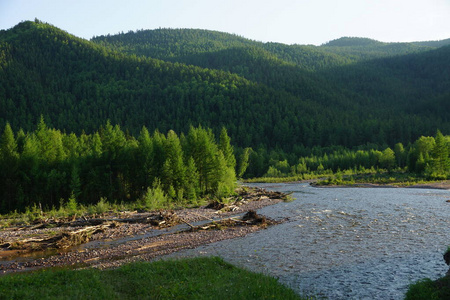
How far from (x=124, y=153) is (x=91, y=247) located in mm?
34546

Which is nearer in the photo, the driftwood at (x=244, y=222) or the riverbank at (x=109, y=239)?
the riverbank at (x=109, y=239)

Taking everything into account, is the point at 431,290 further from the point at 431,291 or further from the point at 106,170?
the point at 106,170

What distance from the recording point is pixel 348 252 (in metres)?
23.3

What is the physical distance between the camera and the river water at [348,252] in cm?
1741

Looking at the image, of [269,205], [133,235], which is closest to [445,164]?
[269,205]

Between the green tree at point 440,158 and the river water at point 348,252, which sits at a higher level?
the river water at point 348,252

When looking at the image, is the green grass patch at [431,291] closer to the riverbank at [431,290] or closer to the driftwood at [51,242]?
the riverbank at [431,290]

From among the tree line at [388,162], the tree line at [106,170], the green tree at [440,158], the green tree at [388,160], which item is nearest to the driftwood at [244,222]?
the tree line at [106,170]

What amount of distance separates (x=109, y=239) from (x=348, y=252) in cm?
2074

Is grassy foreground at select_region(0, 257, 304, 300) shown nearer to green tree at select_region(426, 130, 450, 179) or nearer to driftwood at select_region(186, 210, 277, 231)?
→ driftwood at select_region(186, 210, 277, 231)

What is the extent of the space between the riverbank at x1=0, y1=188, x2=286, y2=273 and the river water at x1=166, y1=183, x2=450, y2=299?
2.65 metres

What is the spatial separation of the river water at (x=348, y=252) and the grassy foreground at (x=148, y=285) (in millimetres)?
3107

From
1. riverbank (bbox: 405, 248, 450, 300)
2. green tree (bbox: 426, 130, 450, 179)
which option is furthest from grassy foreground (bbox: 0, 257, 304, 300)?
green tree (bbox: 426, 130, 450, 179)

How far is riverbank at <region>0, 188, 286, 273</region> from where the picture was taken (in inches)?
874
